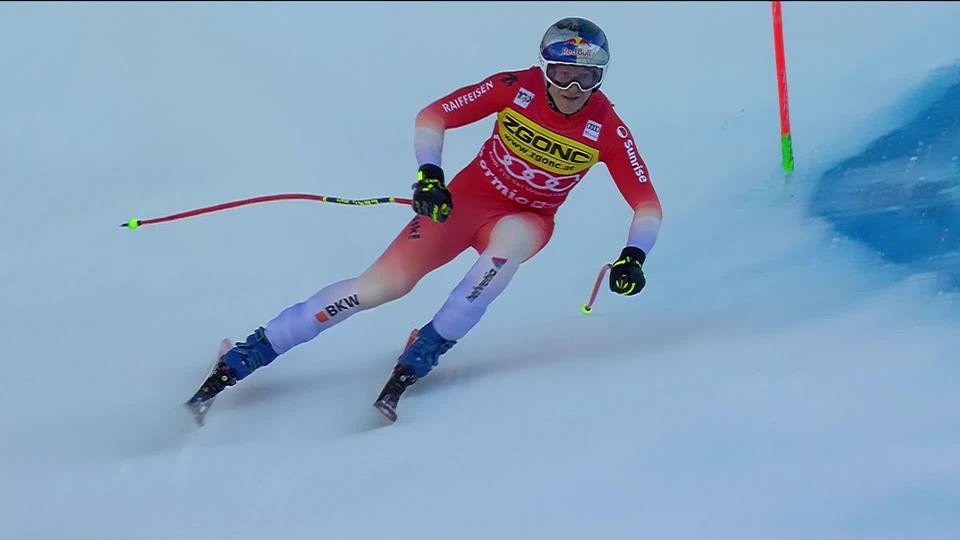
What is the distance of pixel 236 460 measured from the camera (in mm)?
3801

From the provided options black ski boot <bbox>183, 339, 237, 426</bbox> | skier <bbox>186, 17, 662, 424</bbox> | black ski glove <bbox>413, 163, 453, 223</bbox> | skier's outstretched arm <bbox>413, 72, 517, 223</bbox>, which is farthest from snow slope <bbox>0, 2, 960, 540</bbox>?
skier's outstretched arm <bbox>413, 72, 517, 223</bbox>

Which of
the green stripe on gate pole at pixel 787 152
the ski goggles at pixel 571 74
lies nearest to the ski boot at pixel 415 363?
the ski goggles at pixel 571 74

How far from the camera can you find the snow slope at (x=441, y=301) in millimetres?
3422

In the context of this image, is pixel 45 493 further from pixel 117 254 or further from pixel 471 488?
pixel 117 254

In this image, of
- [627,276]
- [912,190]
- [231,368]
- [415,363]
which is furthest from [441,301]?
[912,190]

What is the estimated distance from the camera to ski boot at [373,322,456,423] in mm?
4035

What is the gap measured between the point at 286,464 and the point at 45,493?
27.5 inches

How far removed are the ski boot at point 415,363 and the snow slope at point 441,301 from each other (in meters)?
0.09

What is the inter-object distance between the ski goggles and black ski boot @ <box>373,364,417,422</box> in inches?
41.2

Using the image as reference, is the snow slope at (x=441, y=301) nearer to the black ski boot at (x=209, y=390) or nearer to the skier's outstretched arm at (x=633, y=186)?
the black ski boot at (x=209, y=390)

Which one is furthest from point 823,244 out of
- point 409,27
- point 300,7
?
point 300,7

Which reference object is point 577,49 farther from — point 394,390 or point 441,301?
point 441,301

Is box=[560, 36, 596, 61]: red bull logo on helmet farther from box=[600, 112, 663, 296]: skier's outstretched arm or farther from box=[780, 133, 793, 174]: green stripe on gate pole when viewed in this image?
box=[780, 133, 793, 174]: green stripe on gate pole

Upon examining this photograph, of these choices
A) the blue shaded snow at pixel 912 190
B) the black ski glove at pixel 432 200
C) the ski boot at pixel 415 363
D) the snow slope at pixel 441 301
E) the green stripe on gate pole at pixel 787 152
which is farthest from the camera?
the green stripe on gate pole at pixel 787 152
